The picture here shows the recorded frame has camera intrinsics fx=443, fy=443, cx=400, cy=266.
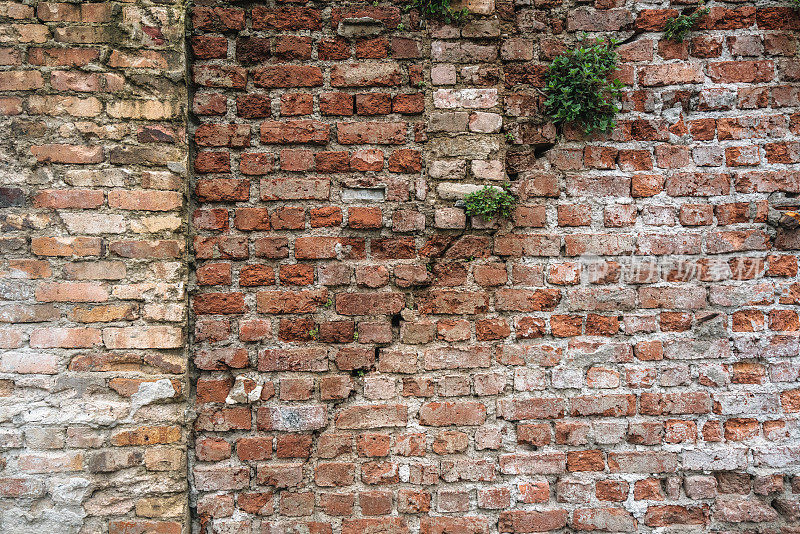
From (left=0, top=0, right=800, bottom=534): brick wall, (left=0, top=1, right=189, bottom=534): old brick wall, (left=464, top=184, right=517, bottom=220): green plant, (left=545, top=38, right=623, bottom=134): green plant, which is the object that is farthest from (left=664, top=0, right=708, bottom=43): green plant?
(left=0, top=1, right=189, bottom=534): old brick wall

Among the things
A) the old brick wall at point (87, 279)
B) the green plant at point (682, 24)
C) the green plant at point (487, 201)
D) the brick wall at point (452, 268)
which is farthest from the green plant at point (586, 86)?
the old brick wall at point (87, 279)

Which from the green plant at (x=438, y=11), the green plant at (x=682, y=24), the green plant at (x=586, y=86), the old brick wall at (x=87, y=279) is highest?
the green plant at (x=438, y=11)

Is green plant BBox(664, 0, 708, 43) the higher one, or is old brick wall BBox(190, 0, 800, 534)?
green plant BBox(664, 0, 708, 43)

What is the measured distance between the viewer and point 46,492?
142 centimetres

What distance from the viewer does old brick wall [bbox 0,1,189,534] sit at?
1.42 metres

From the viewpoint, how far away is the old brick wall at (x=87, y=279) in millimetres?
1423

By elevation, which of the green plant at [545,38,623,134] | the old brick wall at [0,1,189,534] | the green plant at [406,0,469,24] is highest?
the green plant at [406,0,469,24]

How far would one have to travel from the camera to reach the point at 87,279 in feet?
4.75

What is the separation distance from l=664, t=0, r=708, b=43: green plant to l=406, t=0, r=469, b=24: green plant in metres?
0.74

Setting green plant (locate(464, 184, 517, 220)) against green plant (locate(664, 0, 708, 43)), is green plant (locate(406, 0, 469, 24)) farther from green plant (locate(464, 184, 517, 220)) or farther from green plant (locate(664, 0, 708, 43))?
green plant (locate(664, 0, 708, 43))

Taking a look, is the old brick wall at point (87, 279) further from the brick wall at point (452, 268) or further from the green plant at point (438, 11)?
the green plant at point (438, 11)

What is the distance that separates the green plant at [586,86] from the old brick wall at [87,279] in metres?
1.33

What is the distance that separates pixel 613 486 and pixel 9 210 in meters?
2.24

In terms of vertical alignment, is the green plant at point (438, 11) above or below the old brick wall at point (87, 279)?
above
